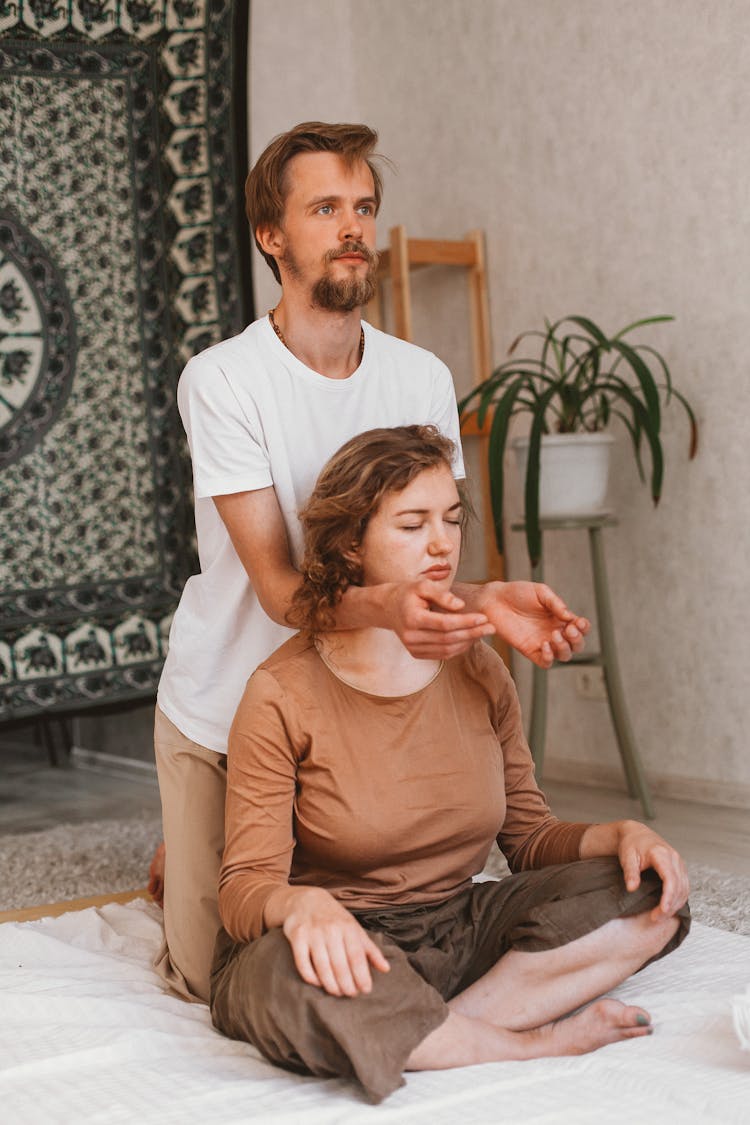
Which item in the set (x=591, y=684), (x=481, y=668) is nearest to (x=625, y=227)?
(x=591, y=684)

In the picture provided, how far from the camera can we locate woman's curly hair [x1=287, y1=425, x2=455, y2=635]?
4.94 ft

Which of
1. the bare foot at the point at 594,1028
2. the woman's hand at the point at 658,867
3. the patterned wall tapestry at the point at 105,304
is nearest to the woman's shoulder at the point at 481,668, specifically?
the woman's hand at the point at 658,867

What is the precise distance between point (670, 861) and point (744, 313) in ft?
6.02

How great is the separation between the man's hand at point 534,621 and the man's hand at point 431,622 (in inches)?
2.6

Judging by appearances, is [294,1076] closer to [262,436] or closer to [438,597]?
[438,597]

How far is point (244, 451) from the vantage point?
175 cm

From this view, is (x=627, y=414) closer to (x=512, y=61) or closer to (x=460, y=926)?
(x=512, y=61)

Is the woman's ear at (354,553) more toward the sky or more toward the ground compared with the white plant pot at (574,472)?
more toward the ground

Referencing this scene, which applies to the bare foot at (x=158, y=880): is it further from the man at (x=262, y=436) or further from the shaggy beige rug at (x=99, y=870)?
the shaggy beige rug at (x=99, y=870)

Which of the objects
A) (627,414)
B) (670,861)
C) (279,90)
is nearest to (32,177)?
(279,90)

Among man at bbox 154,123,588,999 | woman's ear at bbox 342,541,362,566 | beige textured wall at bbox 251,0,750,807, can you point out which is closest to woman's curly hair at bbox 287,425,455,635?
woman's ear at bbox 342,541,362,566

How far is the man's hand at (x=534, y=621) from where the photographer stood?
4.47 ft

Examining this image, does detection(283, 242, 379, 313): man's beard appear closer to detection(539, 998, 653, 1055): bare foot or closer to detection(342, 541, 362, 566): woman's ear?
detection(342, 541, 362, 566): woman's ear

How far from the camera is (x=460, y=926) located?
5.09 feet
